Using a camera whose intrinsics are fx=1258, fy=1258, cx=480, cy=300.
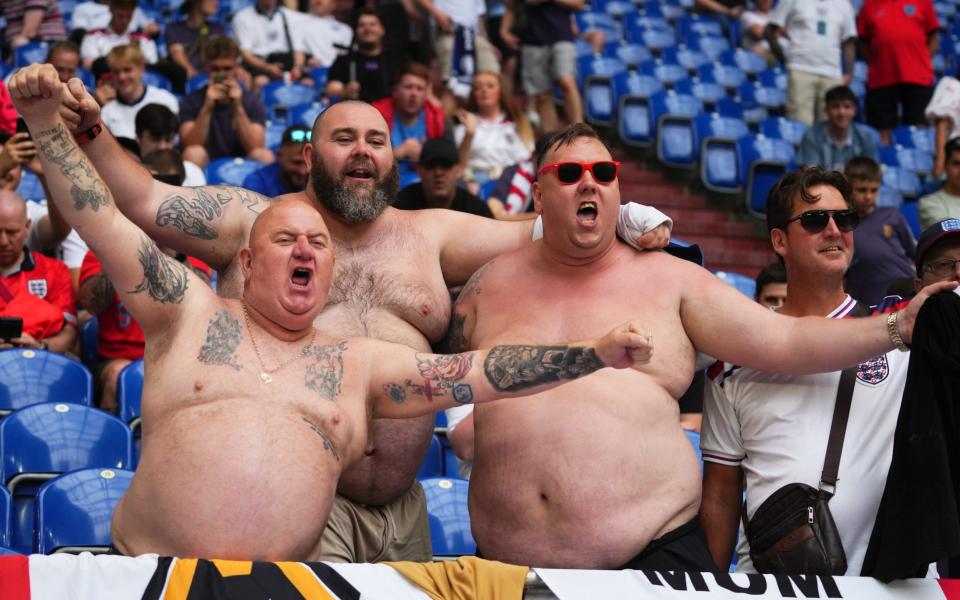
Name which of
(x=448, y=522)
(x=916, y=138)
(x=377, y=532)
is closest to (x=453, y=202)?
(x=448, y=522)

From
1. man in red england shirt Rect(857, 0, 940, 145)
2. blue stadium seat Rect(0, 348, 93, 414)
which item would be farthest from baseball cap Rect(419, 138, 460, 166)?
man in red england shirt Rect(857, 0, 940, 145)

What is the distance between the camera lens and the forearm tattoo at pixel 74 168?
10.9ft

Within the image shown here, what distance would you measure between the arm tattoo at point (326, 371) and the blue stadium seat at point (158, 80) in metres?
7.09

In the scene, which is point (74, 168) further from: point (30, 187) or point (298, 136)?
point (30, 187)

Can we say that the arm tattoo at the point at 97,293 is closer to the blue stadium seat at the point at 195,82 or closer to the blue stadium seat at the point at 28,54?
the blue stadium seat at the point at 195,82

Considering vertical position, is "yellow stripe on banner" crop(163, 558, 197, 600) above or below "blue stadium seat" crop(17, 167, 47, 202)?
above

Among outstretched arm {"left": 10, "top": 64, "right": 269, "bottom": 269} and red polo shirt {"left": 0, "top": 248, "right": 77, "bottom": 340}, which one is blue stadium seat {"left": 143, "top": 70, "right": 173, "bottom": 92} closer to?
red polo shirt {"left": 0, "top": 248, "right": 77, "bottom": 340}

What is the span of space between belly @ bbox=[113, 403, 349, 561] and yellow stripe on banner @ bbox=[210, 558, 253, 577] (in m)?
0.23

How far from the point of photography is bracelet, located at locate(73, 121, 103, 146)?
3.78 meters

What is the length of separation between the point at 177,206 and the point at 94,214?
71 cm

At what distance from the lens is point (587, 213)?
3.92 metres

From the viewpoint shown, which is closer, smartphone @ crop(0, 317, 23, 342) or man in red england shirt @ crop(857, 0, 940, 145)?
smartphone @ crop(0, 317, 23, 342)

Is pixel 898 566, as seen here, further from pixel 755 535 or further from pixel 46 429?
pixel 46 429

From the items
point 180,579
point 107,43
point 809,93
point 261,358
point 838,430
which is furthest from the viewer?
point 809,93
